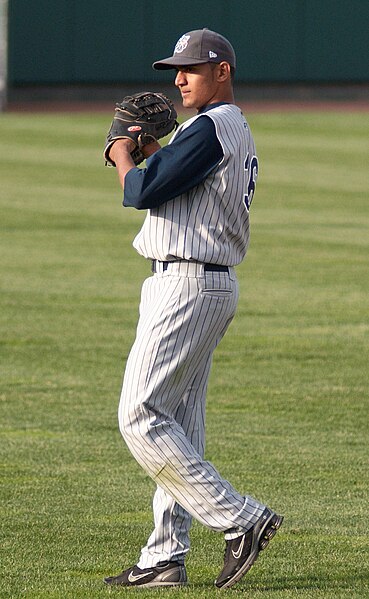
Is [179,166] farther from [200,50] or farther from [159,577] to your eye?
[159,577]

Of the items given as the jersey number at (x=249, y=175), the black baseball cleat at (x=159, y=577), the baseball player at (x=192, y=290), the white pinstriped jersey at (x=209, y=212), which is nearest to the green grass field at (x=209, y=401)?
the black baseball cleat at (x=159, y=577)

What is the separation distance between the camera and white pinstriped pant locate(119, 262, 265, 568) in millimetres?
4418

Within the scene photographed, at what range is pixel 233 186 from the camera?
4.45 m

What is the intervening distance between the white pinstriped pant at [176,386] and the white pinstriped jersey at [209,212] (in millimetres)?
67

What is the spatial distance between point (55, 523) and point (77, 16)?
3884 cm

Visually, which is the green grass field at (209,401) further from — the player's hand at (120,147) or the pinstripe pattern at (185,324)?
the player's hand at (120,147)

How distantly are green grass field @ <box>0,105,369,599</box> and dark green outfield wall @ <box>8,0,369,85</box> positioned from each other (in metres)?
24.1

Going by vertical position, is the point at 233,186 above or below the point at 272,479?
above

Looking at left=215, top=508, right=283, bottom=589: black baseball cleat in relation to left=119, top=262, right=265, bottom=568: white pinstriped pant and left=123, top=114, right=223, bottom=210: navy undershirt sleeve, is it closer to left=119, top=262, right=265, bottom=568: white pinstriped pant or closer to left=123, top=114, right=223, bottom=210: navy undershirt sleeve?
left=119, top=262, right=265, bottom=568: white pinstriped pant

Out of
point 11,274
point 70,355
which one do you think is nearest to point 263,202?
point 11,274

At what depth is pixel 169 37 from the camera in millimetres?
43312

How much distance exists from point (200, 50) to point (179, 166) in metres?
0.47

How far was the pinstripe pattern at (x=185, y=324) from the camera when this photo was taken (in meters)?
4.41

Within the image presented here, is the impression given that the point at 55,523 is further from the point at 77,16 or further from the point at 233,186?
the point at 77,16
